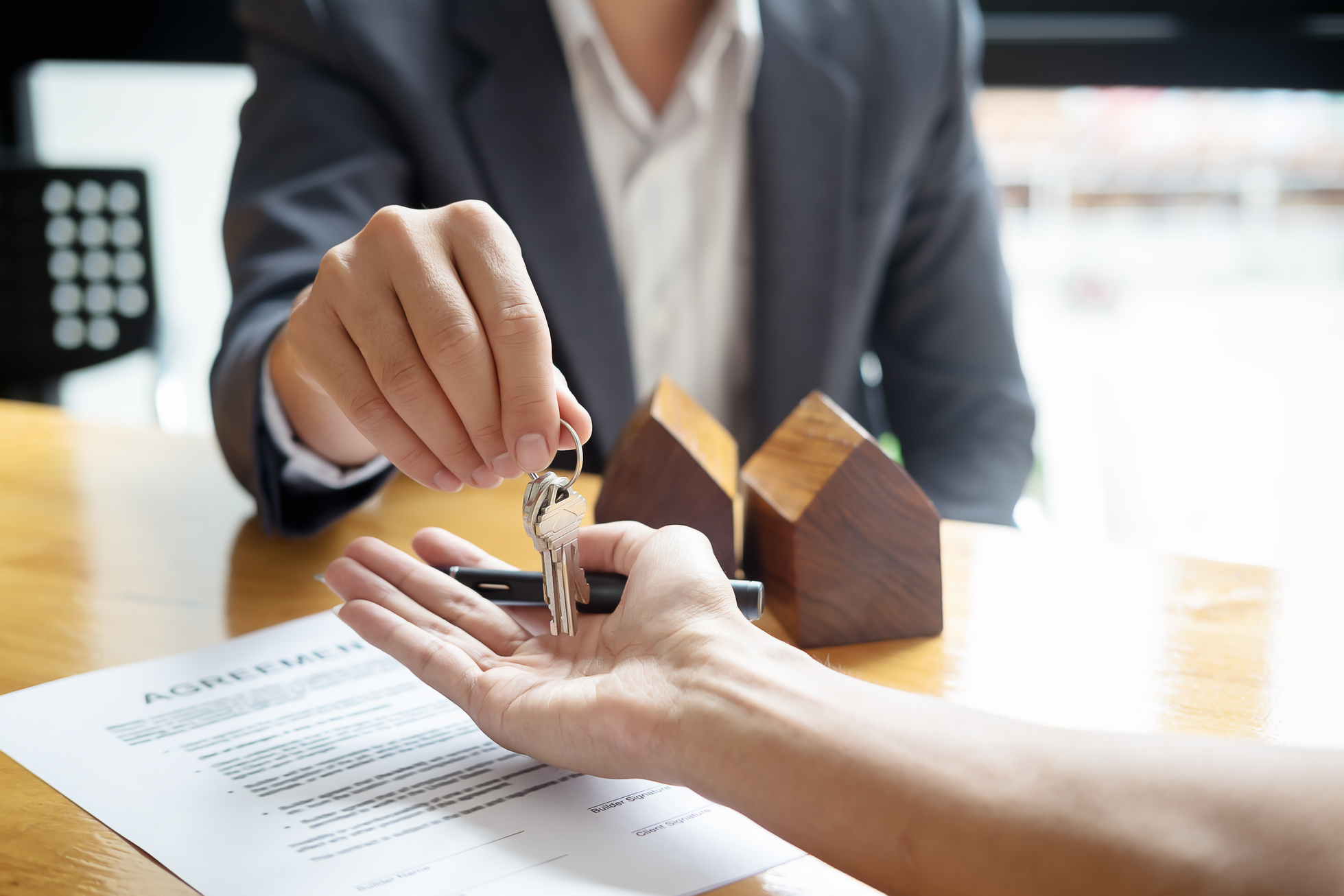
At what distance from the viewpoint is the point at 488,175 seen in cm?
120

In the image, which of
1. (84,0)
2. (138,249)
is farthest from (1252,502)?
(84,0)

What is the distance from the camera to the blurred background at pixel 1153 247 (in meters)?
1.53

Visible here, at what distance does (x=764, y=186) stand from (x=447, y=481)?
0.80 metres

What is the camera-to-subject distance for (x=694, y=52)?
1.31 meters

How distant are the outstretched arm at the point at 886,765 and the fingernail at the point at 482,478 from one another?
0.10 metres

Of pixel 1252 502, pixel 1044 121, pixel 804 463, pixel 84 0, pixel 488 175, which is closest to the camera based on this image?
pixel 804 463

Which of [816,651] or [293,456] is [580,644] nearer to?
[816,651]

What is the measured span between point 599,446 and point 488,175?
1.15 feet

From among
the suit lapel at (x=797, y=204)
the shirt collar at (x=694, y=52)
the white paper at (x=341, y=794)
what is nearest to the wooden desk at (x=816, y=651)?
the white paper at (x=341, y=794)

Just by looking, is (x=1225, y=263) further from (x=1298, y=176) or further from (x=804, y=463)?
(x=804, y=463)

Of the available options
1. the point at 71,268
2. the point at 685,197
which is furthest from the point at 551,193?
the point at 71,268

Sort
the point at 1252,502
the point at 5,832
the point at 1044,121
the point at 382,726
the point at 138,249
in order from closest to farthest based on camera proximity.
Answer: the point at 5,832 → the point at 382,726 → the point at 1252,502 → the point at 138,249 → the point at 1044,121

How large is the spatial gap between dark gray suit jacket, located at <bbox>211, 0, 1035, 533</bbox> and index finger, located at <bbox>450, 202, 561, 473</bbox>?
45cm
